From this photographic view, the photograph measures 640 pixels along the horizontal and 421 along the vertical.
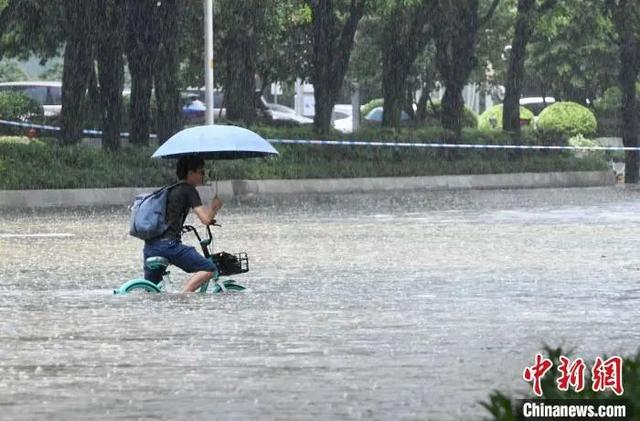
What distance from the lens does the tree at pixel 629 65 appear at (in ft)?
153

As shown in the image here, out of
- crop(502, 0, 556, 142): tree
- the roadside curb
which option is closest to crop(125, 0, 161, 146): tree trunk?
the roadside curb

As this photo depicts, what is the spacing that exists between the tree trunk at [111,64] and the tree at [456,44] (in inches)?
331

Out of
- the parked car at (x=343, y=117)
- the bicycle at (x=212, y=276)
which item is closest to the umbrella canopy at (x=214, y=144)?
the bicycle at (x=212, y=276)

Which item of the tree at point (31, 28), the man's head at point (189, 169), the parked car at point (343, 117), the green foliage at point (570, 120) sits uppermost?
the tree at point (31, 28)

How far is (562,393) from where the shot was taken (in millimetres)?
6836

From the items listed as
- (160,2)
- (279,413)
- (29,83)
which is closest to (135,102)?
(160,2)

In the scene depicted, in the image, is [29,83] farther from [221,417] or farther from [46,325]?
[221,417]

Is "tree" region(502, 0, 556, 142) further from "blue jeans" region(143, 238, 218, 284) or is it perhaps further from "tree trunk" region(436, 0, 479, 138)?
"blue jeans" region(143, 238, 218, 284)

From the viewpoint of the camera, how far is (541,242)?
22641 mm

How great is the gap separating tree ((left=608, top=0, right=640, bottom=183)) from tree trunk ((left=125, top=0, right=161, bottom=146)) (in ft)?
39.3

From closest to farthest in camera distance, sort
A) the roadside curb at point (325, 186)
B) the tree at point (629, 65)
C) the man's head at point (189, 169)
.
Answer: the man's head at point (189, 169) < the roadside curb at point (325, 186) < the tree at point (629, 65)

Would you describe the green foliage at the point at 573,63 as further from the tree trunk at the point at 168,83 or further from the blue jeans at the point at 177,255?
the blue jeans at the point at 177,255

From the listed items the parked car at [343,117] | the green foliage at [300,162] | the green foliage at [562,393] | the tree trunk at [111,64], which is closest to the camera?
the green foliage at [562,393]

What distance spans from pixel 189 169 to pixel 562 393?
376 inches
